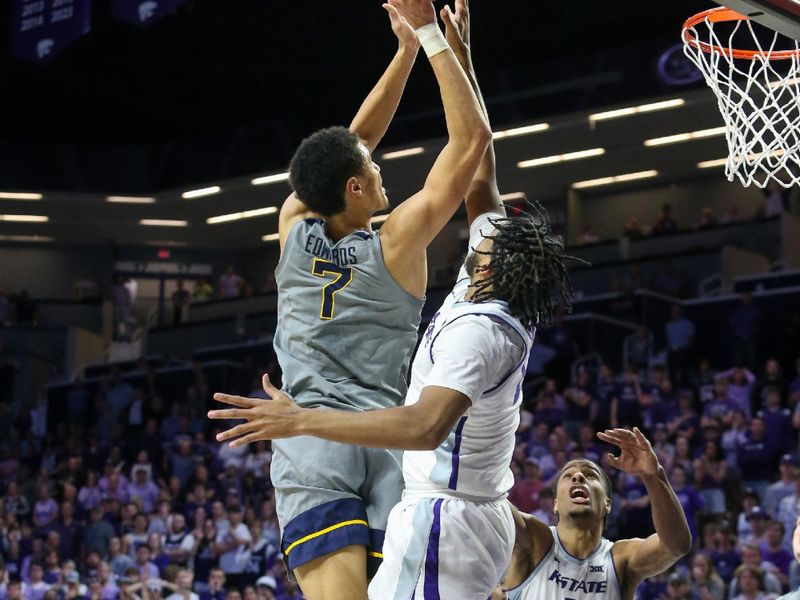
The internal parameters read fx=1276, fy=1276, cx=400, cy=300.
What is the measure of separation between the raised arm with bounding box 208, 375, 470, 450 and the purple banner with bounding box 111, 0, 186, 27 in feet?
42.6

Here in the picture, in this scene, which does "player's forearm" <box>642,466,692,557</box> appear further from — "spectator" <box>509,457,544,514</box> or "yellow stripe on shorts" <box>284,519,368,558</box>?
"spectator" <box>509,457,544,514</box>

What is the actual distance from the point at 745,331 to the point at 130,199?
13.0 meters

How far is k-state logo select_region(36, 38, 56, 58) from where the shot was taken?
53.3ft

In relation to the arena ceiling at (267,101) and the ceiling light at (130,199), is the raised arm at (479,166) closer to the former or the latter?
the arena ceiling at (267,101)

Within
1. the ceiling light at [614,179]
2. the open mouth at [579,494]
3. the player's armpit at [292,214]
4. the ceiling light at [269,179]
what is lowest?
the open mouth at [579,494]

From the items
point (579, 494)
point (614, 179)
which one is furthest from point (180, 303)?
point (579, 494)

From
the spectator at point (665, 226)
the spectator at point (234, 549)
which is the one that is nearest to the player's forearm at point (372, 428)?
the spectator at point (234, 549)

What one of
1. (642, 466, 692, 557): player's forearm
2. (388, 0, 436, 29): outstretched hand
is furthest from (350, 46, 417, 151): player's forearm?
(642, 466, 692, 557): player's forearm

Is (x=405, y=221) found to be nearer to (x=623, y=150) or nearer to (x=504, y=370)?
(x=504, y=370)

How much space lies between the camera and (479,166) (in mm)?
3900

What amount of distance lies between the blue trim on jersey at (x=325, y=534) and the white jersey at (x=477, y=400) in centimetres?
17

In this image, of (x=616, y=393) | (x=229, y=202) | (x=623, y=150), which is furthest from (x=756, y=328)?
(x=229, y=202)

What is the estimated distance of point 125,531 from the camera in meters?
13.8

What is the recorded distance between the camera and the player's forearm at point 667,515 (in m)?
4.29
